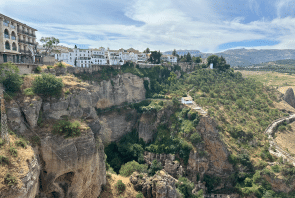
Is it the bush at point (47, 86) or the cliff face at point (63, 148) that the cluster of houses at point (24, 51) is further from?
the cliff face at point (63, 148)

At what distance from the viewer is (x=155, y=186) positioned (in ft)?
101

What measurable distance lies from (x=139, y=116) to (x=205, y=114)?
733 inches

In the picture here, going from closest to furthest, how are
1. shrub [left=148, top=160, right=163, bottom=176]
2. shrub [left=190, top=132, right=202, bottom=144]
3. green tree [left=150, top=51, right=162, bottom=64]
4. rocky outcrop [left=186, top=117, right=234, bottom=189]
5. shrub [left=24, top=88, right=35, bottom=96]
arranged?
shrub [left=24, top=88, right=35, bottom=96]
shrub [left=148, top=160, right=163, bottom=176]
rocky outcrop [left=186, top=117, right=234, bottom=189]
shrub [left=190, top=132, right=202, bottom=144]
green tree [left=150, top=51, right=162, bottom=64]

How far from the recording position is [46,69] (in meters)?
32.4

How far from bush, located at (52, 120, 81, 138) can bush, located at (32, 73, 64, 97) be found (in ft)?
14.2

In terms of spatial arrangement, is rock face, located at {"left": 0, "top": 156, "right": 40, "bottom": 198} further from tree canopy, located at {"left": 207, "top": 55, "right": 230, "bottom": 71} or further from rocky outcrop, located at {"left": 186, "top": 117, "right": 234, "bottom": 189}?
tree canopy, located at {"left": 207, "top": 55, "right": 230, "bottom": 71}

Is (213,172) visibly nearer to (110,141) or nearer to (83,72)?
(110,141)

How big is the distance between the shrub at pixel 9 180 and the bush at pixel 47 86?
11.3m

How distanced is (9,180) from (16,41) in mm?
26563

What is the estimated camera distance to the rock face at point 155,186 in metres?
29.7

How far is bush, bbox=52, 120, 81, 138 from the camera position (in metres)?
22.3

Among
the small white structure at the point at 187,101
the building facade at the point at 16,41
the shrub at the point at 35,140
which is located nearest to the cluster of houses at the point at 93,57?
the building facade at the point at 16,41

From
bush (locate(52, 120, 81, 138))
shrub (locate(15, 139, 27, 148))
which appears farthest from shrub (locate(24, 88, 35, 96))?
shrub (locate(15, 139, 27, 148))

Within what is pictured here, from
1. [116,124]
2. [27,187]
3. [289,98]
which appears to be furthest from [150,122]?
[289,98]
